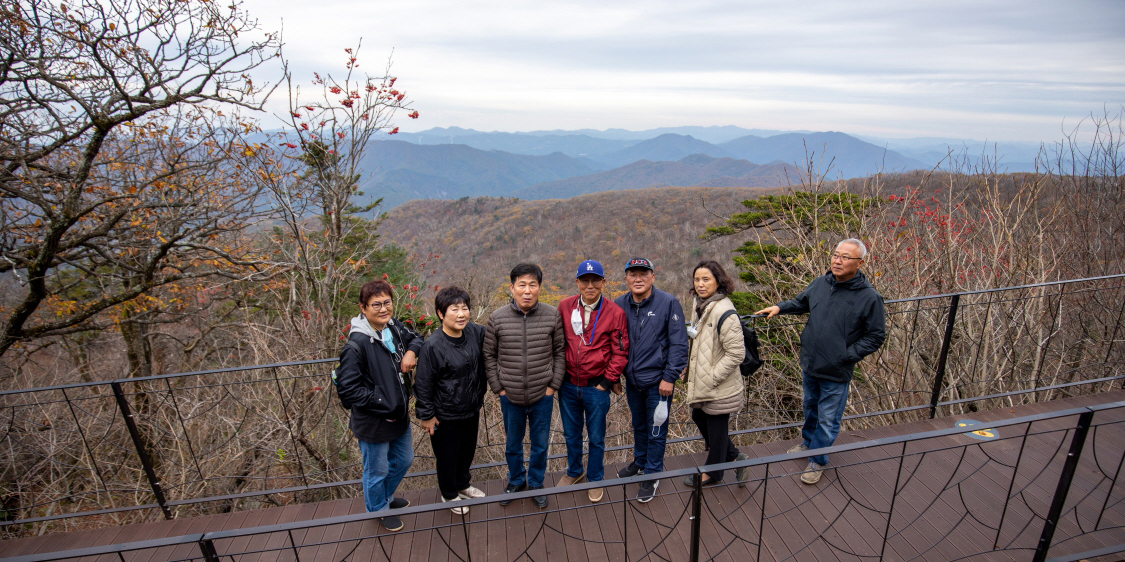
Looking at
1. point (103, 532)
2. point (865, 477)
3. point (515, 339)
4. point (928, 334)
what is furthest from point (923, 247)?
point (103, 532)

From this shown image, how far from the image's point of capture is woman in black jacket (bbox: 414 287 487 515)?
288 centimetres

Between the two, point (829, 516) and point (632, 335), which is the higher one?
point (632, 335)

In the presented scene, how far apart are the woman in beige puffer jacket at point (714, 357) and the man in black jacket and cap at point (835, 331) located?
44cm

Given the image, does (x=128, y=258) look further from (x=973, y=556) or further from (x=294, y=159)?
(x=973, y=556)

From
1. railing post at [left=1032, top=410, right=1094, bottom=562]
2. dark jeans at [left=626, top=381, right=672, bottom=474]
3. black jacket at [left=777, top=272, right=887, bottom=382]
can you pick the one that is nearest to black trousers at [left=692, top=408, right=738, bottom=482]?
dark jeans at [left=626, top=381, right=672, bottom=474]

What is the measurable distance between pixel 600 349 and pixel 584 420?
0.64 metres

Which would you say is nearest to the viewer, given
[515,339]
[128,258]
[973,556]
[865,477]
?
[973,556]

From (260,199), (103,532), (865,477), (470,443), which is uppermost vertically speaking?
(260,199)

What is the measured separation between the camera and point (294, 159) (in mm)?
7059

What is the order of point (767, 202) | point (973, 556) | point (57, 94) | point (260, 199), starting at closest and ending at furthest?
point (973, 556) < point (57, 94) < point (260, 199) < point (767, 202)

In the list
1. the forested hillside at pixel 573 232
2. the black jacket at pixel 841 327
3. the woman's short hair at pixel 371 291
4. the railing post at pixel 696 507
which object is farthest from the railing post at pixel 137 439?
the forested hillside at pixel 573 232

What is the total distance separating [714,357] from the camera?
3.07 metres

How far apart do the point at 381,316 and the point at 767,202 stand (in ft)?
40.1

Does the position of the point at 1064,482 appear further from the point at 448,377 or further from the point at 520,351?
the point at 448,377
